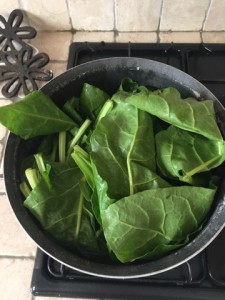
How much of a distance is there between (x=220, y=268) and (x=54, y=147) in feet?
1.14

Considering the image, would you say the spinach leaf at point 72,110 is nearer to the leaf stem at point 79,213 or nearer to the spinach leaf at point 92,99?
the spinach leaf at point 92,99

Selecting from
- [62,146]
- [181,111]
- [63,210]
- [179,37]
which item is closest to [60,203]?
[63,210]

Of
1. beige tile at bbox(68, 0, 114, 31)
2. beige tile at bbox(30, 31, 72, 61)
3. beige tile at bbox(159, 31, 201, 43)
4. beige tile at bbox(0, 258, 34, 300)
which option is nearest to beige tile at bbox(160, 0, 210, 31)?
beige tile at bbox(159, 31, 201, 43)

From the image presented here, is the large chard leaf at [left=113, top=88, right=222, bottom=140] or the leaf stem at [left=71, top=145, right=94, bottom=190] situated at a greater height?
the large chard leaf at [left=113, top=88, right=222, bottom=140]

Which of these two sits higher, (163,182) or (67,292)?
(163,182)

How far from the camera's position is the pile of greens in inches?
19.9

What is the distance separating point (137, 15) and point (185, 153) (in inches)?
14.7

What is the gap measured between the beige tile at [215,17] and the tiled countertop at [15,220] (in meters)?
0.02

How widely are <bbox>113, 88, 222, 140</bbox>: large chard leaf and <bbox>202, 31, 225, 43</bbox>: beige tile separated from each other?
0.98 feet

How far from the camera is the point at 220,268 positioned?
22.9 inches

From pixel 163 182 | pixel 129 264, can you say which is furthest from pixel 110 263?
pixel 163 182

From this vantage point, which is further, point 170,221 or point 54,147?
point 54,147

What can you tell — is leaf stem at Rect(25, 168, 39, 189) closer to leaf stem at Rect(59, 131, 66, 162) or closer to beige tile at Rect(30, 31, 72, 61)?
leaf stem at Rect(59, 131, 66, 162)

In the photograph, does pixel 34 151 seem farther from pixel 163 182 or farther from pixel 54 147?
pixel 163 182
